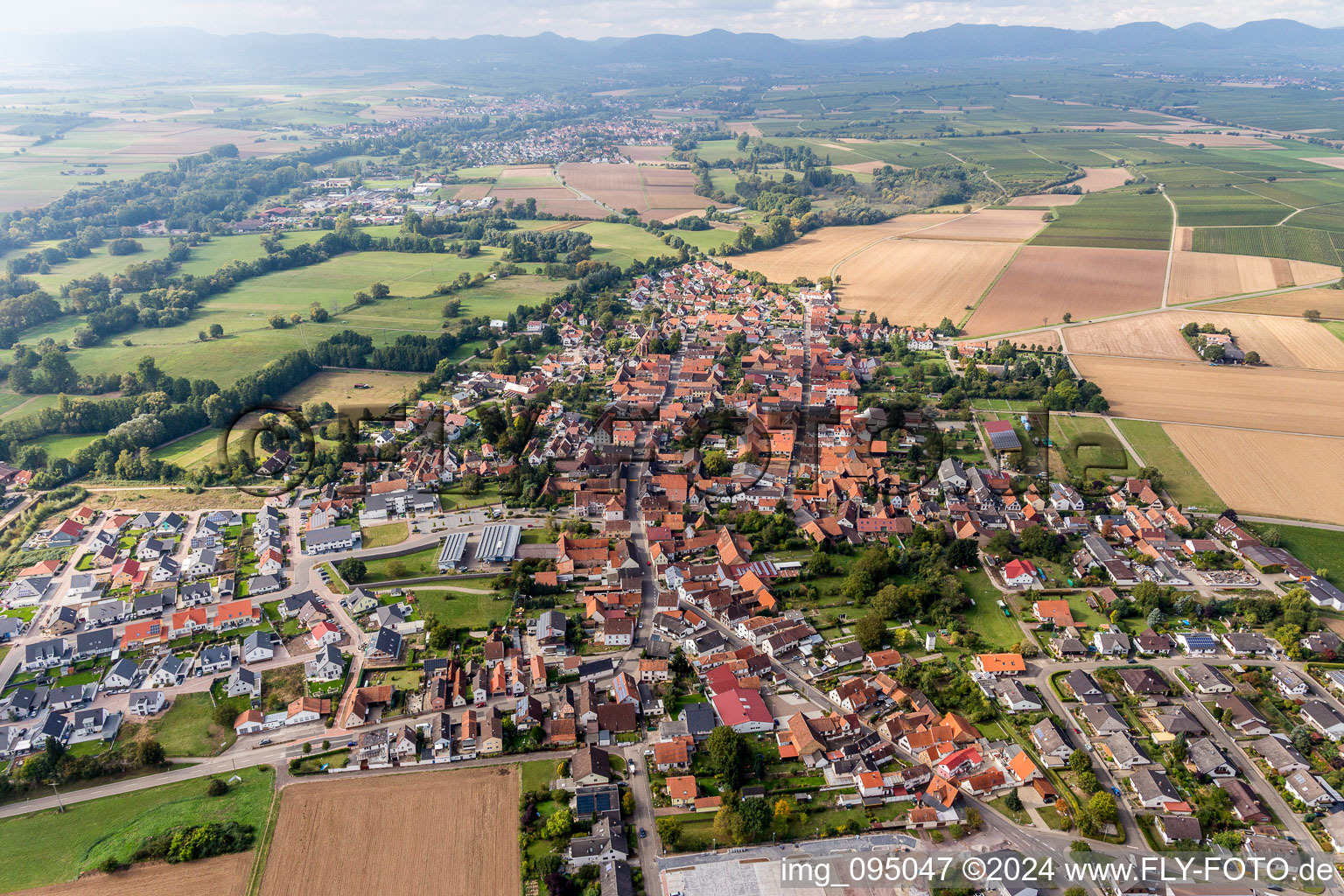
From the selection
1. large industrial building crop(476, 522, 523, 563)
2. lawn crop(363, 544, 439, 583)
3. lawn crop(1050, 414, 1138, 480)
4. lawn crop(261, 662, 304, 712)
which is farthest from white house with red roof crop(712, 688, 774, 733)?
lawn crop(1050, 414, 1138, 480)

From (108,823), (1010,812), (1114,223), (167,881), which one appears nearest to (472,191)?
(1114,223)

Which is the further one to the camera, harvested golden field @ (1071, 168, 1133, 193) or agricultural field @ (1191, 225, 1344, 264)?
harvested golden field @ (1071, 168, 1133, 193)

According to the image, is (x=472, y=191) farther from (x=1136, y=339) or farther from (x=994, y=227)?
(x=1136, y=339)

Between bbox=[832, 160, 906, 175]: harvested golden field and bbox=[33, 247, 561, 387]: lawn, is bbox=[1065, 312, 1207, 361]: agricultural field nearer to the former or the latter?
bbox=[33, 247, 561, 387]: lawn

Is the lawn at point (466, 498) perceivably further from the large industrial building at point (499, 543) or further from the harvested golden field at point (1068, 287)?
the harvested golden field at point (1068, 287)

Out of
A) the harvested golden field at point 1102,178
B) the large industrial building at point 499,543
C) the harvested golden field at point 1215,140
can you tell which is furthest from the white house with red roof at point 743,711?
the harvested golden field at point 1215,140

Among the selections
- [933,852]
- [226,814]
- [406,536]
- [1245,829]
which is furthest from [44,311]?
[1245,829]

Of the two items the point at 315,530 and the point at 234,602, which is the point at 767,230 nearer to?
the point at 315,530
